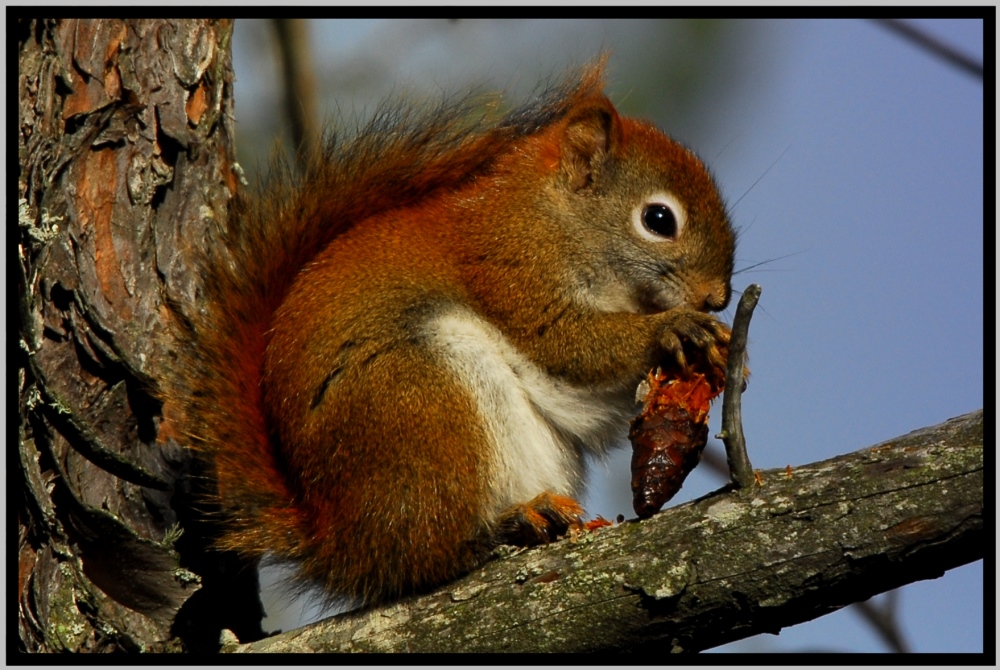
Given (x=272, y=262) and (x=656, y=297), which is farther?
(x=656, y=297)

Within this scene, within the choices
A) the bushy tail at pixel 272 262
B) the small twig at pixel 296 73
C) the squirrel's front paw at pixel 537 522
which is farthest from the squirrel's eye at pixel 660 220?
the small twig at pixel 296 73

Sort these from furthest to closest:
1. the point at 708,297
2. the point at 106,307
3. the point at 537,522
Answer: the point at 708,297 < the point at 106,307 < the point at 537,522

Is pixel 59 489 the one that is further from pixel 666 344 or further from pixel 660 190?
pixel 660 190

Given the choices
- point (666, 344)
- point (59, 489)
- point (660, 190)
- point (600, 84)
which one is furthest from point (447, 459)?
point (600, 84)

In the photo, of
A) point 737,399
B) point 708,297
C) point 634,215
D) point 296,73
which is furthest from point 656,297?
point 296,73

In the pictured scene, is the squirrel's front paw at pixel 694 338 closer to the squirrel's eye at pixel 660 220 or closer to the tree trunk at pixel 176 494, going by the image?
the squirrel's eye at pixel 660 220

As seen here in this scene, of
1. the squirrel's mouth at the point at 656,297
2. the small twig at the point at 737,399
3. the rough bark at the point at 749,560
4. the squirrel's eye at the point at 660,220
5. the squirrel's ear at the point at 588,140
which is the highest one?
the squirrel's ear at the point at 588,140

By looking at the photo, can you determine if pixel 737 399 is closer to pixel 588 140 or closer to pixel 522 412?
pixel 522 412
